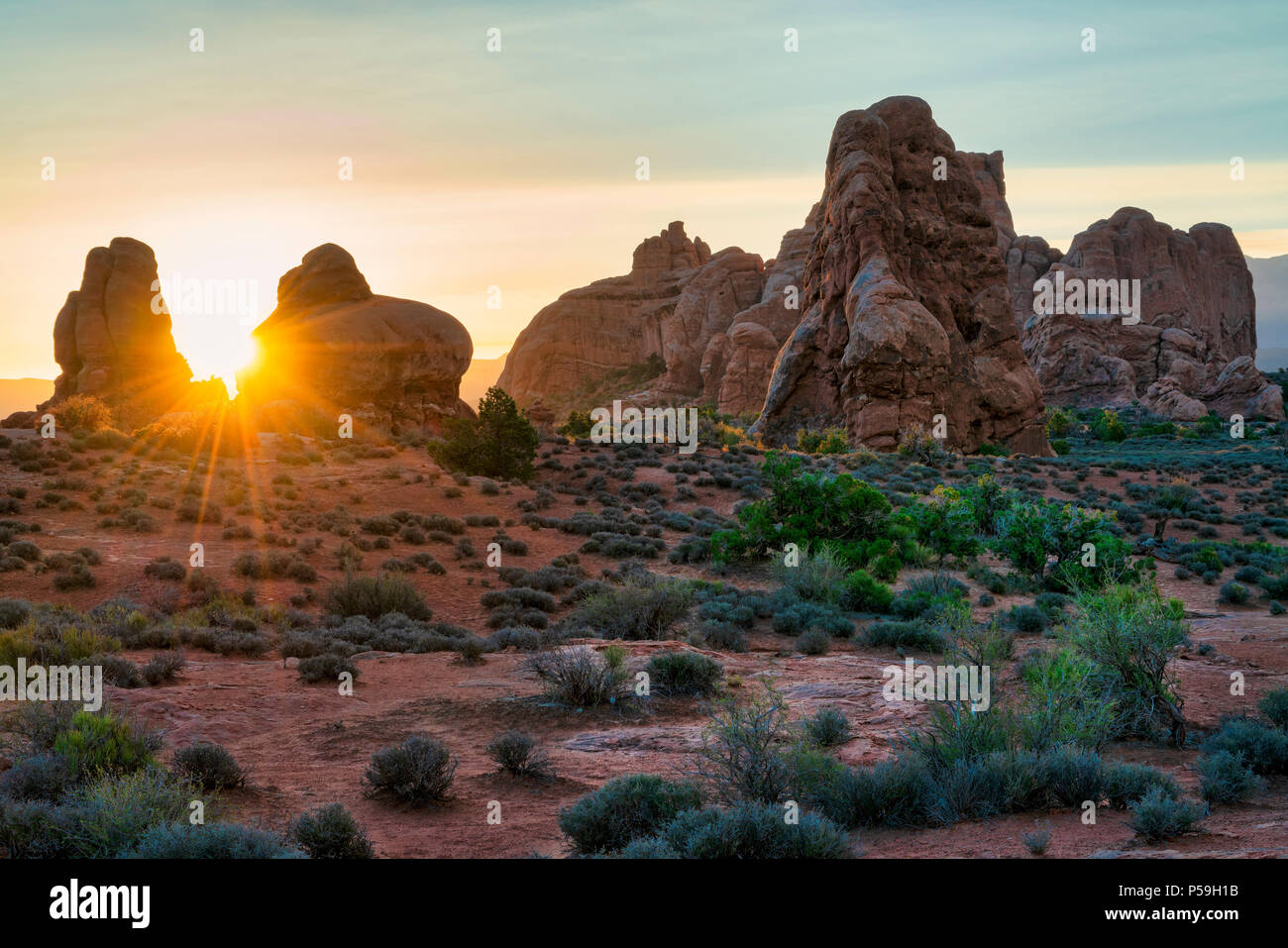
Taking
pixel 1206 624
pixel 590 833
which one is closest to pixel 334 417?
pixel 1206 624

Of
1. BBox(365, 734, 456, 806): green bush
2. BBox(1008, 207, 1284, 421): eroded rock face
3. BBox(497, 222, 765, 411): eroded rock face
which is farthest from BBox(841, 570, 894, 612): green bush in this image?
BBox(497, 222, 765, 411): eroded rock face

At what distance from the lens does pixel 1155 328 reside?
3489 inches

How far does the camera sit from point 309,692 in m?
10.4

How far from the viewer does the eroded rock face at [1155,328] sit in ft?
263

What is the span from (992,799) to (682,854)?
2405 mm

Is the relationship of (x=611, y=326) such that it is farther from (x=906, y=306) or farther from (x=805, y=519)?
(x=805, y=519)

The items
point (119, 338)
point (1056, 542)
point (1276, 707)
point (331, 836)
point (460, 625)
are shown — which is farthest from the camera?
point (119, 338)

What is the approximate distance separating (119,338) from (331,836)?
186 ft

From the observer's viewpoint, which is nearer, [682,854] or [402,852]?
[682,854]

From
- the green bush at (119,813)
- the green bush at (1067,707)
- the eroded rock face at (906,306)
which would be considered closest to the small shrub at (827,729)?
the green bush at (1067,707)

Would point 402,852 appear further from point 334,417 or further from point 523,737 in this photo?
point 334,417

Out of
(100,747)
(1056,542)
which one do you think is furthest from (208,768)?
(1056,542)

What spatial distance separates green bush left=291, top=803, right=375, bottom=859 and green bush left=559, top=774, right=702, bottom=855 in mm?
1294
